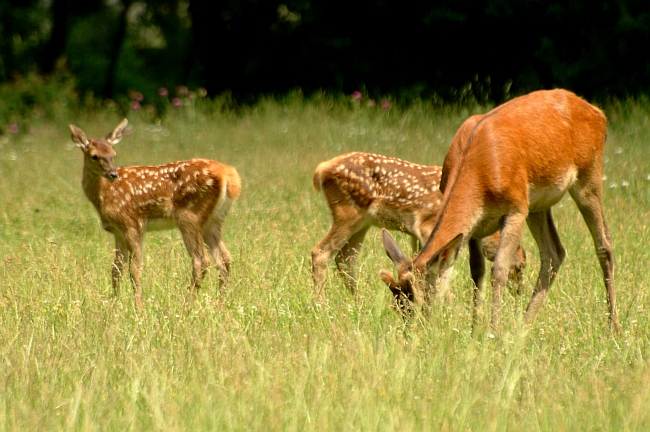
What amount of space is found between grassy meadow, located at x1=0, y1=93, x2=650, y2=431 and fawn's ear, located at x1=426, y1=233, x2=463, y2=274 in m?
0.20

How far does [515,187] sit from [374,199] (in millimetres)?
2247

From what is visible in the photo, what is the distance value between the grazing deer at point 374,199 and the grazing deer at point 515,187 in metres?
1.24

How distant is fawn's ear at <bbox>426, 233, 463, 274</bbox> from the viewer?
5219 millimetres

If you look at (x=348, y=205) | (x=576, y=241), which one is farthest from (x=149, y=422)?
(x=576, y=241)

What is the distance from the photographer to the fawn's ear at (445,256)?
205 inches

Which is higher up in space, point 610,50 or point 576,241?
point 576,241

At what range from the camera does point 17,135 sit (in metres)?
17.0

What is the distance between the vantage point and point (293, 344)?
5.17 metres

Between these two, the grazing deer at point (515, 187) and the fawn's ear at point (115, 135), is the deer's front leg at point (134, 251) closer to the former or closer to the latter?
the fawn's ear at point (115, 135)

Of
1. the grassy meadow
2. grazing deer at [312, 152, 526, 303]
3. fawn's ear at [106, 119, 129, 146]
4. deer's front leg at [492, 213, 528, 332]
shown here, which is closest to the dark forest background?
the grassy meadow

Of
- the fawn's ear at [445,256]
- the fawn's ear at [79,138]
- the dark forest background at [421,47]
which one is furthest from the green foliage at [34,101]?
the fawn's ear at [445,256]

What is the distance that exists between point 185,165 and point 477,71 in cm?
1317

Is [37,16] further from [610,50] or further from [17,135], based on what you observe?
[610,50]

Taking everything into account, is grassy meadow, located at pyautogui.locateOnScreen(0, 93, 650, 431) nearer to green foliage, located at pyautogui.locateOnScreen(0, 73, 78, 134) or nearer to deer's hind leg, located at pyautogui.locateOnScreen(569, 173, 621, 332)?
deer's hind leg, located at pyautogui.locateOnScreen(569, 173, 621, 332)
